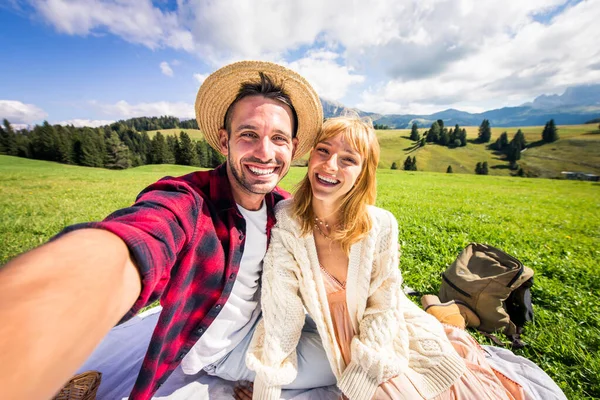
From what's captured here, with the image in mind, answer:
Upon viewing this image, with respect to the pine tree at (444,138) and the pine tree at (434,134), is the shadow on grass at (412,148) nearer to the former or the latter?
the pine tree at (434,134)

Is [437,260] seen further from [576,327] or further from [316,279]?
[316,279]

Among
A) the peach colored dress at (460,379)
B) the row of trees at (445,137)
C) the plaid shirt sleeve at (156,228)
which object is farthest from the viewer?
the row of trees at (445,137)

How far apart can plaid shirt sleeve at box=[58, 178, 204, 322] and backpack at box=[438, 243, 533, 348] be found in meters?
4.04

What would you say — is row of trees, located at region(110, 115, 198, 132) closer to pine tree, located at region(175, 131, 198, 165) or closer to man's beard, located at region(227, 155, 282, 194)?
pine tree, located at region(175, 131, 198, 165)

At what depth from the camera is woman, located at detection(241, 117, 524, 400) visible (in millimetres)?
1956

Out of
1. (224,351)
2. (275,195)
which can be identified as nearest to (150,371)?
(224,351)

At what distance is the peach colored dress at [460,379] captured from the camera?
1.86 meters

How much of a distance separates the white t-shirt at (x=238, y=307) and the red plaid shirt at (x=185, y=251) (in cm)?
20

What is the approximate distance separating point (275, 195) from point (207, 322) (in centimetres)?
150

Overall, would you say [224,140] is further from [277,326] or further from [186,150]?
[186,150]

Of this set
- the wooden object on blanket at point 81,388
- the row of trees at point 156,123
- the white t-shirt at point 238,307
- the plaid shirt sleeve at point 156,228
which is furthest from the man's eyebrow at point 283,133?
the row of trees at point 156,123

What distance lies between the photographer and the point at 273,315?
2.09m

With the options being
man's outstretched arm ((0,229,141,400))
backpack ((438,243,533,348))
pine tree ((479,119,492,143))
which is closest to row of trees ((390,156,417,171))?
pine tree ((479,119,492,143))

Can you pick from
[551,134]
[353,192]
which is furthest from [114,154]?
[551,134]
